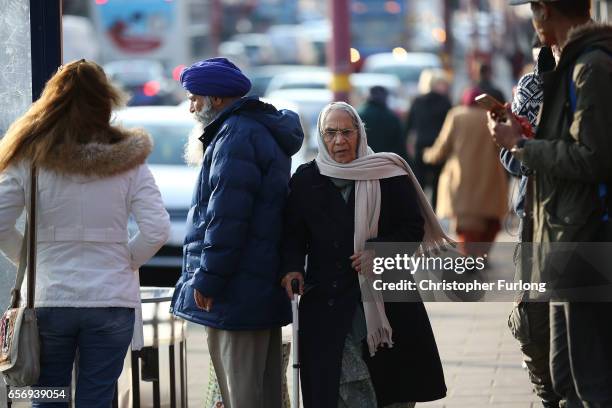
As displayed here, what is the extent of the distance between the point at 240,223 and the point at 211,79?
671mm

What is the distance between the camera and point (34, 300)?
17.6 ft

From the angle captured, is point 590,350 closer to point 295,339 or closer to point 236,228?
point 295,339

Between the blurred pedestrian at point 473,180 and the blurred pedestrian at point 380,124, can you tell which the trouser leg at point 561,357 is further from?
the blurred pedestrian at point 380,124

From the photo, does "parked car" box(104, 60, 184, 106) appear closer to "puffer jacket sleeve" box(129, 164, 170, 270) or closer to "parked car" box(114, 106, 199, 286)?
"parked car" box(114, 106, 199, 286)

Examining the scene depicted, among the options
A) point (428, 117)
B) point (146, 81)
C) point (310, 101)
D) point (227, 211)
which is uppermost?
point (227, 211)

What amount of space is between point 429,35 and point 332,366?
56987 mm

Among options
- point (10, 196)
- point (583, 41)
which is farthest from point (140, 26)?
point (583, 41)

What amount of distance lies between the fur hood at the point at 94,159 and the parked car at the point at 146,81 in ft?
93.7

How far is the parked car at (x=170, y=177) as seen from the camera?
1198 cm

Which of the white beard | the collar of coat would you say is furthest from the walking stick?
the collar of coat

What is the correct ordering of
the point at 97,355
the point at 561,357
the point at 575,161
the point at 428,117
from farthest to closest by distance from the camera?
1. the point at 428,117
2. the point at 97,355
3. the point at 561,357
4. the point at 575,161

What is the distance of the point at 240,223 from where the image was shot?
18.8 feet

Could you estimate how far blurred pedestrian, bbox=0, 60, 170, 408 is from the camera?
17.6 ft

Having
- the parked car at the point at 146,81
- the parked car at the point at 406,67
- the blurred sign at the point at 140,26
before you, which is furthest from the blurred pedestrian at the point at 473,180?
the blurred sign at the point at 140,26
